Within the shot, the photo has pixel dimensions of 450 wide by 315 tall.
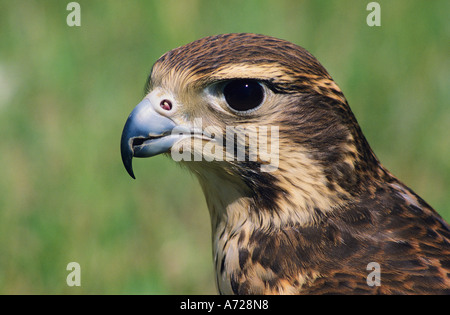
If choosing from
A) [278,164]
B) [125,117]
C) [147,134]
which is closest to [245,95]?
[278,164]

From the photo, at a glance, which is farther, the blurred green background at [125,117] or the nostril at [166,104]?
the blurred green background at [125,117]

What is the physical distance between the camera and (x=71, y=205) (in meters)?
5.88

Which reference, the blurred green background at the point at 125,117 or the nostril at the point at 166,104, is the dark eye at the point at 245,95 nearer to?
the nostril at the point at 166,104

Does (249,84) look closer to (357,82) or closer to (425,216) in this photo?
(425,216)

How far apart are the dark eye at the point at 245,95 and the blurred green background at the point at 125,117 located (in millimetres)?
2289

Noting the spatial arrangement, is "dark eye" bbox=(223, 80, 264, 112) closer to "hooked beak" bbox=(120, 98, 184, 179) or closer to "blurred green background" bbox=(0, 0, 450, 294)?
"hooked beak" bbox=(120, 98, 184, 179)

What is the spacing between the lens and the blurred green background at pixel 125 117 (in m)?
5.51

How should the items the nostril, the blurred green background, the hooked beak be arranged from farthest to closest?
1. the blurred green background
2. the nostril
3. the hooked beak

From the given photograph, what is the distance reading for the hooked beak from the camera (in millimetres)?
3396

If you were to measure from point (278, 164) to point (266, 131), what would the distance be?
0.16 m

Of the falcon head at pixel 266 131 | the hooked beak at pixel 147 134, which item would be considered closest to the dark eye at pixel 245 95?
the falcon head at pixel 266 131

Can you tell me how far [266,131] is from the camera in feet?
11.2

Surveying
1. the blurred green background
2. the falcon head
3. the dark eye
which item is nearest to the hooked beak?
the falcon head
